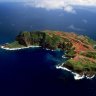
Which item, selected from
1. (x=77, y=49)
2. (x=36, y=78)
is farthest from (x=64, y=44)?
(x=36, y=78)

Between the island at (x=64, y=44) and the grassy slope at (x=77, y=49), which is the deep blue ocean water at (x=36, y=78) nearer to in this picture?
the grassy slope at (x=77, y=49)

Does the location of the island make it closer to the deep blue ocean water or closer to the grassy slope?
the grassy slope

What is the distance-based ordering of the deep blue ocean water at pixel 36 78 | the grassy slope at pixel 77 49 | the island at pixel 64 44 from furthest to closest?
the island at pixel 64 44 → the grassy slope at pixel 77 49 → the deep blue ocean water at pixel 36 78

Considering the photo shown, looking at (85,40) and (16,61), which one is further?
(85,40)

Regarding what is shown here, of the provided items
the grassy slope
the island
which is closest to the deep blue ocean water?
the grassy slope

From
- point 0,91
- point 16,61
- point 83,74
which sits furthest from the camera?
point 16,61

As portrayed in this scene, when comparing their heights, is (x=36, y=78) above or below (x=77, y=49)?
above

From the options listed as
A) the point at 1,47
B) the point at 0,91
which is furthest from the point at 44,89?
the point at 1,47

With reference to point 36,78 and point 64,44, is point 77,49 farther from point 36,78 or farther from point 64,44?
point 36,78

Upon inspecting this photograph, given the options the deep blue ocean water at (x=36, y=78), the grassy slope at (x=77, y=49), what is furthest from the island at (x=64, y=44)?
the deep blue ocean water at (x=36, y=78)

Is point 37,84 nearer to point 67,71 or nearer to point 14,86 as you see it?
point 14,86

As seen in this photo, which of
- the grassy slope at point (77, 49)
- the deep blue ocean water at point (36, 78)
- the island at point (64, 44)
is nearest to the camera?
the deep blue ocean water at point (36, 78)
